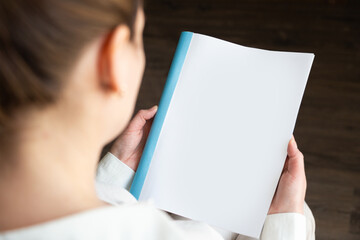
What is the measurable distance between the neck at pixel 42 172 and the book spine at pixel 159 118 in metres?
0.31

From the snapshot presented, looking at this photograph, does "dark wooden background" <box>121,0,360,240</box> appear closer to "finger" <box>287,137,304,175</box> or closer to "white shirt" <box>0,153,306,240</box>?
"finger" <box>287,137,304,175</box>

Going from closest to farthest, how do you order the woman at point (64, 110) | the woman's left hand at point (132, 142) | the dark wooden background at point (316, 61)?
the woman at point (64, 110) → the woman's left hand at point (132, 142) → the dark wooden background at point (316, 61)

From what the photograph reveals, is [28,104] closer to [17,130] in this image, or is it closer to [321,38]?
[17,130]

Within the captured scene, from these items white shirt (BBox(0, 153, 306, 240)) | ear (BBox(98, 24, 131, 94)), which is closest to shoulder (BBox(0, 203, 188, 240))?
white shirt (BBox(0, 153, 306, 240))

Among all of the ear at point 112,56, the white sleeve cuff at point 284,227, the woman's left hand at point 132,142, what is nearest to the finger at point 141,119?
the woman's left hand at point 132,142

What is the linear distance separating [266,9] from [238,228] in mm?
944

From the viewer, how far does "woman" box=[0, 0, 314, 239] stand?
1.08 feet

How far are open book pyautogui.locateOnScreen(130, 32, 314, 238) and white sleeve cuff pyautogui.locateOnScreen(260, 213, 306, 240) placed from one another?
0.02 meters

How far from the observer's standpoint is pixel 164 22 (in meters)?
1.52

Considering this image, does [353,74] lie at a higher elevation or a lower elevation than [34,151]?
higher

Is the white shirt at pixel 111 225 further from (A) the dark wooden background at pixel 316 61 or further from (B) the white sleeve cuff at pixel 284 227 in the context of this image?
(A) the dark wooden background at pixel 316 61

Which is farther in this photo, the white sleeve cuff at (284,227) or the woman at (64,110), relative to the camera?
the white sleeve cuff at (284,227)

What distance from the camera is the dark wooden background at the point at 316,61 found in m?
1.25

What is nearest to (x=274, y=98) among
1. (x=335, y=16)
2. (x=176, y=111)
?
(x=176, y=111)
